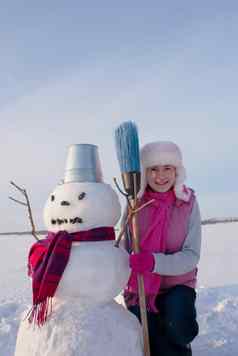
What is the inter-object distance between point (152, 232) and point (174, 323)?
0.44 metres

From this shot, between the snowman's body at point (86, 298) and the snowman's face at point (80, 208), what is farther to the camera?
the snowman's face at point (80, 208)

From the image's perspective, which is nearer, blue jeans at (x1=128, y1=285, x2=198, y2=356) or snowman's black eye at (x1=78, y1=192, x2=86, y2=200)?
snowman's black eye at (x1=78, y1=192, x2=86, y2=200)

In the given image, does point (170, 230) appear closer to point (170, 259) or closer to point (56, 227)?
point (170, 259)

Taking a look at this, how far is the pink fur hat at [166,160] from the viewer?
2566 mm

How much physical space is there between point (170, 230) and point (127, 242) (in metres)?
0.23

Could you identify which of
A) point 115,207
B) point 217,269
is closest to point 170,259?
point 115,207

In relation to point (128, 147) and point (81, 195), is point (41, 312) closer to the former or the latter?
point (81, 195)

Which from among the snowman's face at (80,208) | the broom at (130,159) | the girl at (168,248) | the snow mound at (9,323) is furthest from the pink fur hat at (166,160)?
the snow mound at (9,323)

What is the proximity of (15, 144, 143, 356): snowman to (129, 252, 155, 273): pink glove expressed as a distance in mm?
46

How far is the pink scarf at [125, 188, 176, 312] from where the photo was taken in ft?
8.09

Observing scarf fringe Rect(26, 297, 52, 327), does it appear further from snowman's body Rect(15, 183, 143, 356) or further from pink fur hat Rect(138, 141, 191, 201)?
pink fur hat Rect(138, 141, 191, 201)

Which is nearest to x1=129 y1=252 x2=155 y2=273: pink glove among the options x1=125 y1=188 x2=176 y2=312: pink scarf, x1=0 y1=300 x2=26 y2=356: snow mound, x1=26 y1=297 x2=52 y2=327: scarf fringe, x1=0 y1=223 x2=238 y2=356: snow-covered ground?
x1=125 y1=188 x2=176 y2=312: pink scarf

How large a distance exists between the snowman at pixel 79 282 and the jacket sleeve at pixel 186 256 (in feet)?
0.54

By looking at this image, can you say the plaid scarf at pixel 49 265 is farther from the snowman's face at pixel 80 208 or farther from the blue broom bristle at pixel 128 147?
the blue broom bristle at pixel 128 147
